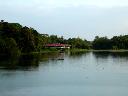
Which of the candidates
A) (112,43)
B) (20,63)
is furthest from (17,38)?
(112,43)

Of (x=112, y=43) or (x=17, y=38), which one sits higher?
(x=17, y=38)

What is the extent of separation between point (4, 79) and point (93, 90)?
29.6 ft

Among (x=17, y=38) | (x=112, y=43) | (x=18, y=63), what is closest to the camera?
(x=18, y=63)

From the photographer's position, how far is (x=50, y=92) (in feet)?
90.9

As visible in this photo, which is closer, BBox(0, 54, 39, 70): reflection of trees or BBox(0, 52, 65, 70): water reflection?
BBox(0, 52, 65, 70): water reflection

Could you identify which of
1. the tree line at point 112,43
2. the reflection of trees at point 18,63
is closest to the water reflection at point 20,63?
the reflection of trees at point 18,63

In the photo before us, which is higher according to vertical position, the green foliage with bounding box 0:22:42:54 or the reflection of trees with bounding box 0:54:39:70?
the green foliage with bounding box 0:22:42:54

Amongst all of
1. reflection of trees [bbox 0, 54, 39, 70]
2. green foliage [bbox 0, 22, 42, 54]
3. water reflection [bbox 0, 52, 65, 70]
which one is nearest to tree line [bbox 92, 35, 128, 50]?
green foliage [bbox 0, 22, 42, 54]

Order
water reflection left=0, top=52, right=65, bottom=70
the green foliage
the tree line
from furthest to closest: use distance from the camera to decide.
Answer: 1. the tree line
2. the green foliage
3. water reflection left=0, top=52, right=65, bottom=70

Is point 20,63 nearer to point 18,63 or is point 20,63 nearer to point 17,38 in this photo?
point 18,63

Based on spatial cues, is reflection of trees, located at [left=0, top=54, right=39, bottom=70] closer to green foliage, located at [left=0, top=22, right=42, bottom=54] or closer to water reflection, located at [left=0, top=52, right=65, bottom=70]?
water reflection, located at [left=0, top=52, right=65, bottom=70]

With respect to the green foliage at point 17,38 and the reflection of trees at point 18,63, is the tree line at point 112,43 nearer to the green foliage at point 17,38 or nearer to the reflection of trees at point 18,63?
the green foliage at point 17,38

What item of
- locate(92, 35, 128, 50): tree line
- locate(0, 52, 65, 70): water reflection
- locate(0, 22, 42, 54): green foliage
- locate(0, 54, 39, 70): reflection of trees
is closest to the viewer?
locate(0, 52, 65, 70): water reflection

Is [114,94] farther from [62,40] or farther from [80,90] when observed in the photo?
[62,40]
